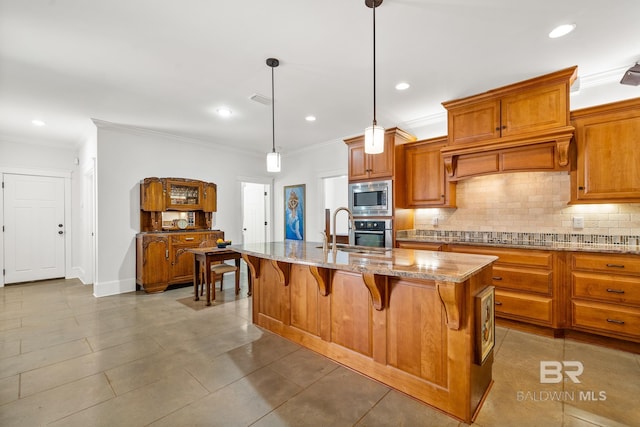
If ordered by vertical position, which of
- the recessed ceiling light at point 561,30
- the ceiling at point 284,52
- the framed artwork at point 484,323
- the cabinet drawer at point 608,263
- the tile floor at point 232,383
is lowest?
the tile floor at point 232,383

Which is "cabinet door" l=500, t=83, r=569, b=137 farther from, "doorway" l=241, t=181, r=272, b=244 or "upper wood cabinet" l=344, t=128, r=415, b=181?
"doorway" l=241, t=181, r=272, b=244

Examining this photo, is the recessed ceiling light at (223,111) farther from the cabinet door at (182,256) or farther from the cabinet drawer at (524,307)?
the cabinet drawer at (524,307)

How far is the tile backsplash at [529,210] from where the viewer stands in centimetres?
288

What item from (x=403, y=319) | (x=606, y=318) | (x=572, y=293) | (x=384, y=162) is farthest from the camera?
(x=384, y=162)

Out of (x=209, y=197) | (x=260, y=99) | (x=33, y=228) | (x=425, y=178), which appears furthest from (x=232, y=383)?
(x=33, y=228)

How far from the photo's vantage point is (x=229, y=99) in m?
3.51

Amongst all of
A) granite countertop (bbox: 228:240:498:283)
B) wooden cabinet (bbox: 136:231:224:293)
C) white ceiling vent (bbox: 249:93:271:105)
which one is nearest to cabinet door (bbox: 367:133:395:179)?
white ceiling vent (bbox: 249:93:271:105)

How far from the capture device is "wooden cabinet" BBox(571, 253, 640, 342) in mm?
2416

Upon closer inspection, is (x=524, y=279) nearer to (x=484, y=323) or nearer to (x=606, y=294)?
(x=606, y=294)

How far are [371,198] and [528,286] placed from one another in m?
2.11

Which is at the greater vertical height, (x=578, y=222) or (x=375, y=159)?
(x=375, y=159)

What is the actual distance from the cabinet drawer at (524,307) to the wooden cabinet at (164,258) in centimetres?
410

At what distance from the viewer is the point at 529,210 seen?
3.33 m

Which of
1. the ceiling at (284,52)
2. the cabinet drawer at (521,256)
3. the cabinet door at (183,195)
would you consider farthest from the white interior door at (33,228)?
the cabinet drawer at (521,256)
